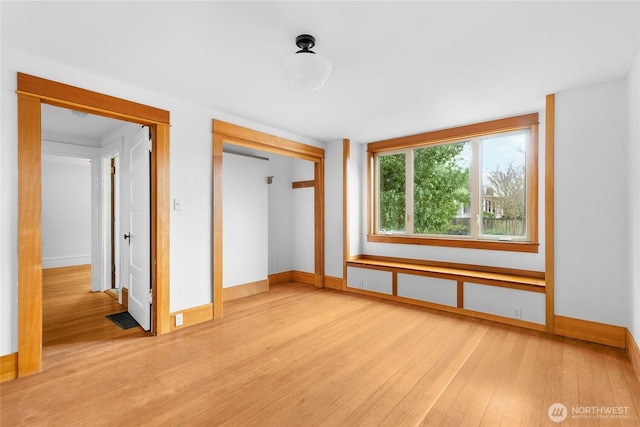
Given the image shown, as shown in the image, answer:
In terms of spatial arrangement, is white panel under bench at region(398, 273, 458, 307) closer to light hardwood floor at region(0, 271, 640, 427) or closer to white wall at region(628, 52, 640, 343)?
light hardwood floor at region(0, 271, 640, 427)

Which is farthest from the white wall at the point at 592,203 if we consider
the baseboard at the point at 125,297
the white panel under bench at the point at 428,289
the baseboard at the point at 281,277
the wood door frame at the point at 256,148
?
the baseboard at the point at 125,297

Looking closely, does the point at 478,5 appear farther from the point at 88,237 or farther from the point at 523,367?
the point at 88,237

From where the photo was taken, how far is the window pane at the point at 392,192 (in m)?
4.96

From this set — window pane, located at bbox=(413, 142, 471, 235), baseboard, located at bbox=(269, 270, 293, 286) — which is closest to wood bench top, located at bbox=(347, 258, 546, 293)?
window pane, located at bbox=(413, 142, 471, 235)

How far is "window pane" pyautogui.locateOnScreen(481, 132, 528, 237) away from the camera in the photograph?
12.6 feet

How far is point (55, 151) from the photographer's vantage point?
14.7ft

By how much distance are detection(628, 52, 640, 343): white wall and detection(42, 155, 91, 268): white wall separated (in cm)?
911

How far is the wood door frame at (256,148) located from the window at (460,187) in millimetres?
884

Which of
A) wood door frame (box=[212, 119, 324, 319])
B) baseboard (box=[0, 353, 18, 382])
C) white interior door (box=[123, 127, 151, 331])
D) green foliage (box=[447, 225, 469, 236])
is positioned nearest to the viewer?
baseboard (box=[0, 353, 18, 382])

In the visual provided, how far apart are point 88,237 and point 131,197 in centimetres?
503

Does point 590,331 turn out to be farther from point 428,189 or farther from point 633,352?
point 428,189

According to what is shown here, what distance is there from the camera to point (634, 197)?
8.16ft

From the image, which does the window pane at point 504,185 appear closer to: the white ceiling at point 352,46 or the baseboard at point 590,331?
the white ceiling at point 352,46

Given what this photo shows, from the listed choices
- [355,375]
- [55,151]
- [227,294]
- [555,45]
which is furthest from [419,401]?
[55,151]
